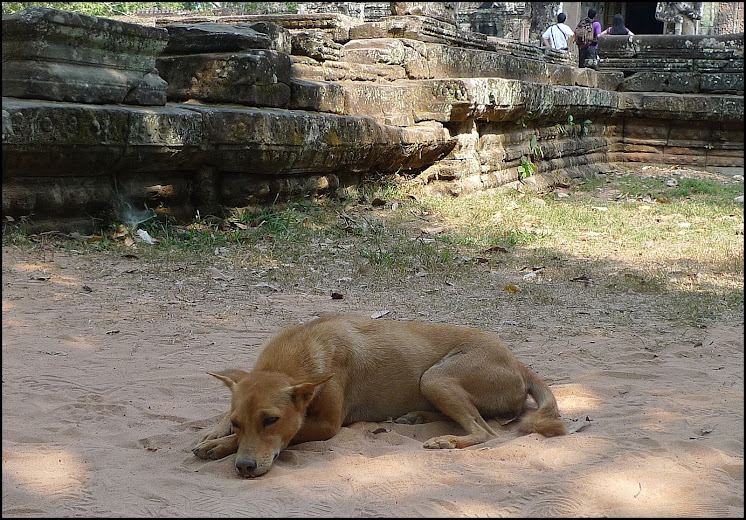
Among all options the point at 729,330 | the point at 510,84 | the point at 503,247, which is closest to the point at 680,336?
the point at 729,330

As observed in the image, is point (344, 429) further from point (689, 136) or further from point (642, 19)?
point (642, 19)

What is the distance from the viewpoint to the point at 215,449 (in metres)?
3.29

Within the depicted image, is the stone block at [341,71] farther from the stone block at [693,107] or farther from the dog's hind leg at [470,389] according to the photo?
the stone block at [693,107]

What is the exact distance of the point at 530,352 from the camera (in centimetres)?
488

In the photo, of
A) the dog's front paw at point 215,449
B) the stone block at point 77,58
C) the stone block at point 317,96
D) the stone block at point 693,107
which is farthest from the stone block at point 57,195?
the stone block at point 693,107

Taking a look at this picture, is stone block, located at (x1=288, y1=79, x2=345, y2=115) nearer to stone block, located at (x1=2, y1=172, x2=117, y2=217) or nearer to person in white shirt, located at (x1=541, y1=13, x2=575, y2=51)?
stone block, located at (x1=2, y1=172, x2=117, y2=217)

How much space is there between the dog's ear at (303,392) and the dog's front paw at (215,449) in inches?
12.2

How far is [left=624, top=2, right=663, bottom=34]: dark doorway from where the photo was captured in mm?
29591

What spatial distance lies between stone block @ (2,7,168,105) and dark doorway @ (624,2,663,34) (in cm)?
2612

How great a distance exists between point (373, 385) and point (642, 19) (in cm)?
2947

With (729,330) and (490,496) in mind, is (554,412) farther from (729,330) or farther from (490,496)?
(729,330)

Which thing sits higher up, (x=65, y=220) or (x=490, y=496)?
(x=65, y=220)

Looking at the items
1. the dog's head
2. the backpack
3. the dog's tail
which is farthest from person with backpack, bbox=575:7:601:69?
the dog's head

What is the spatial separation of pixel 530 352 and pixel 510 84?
6.45m
